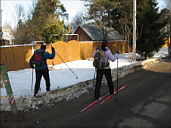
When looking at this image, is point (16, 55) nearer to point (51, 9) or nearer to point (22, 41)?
point (22, 41)

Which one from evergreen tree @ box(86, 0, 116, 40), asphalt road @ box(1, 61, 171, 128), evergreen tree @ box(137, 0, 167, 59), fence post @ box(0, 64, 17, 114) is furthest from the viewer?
evergreen tree @ box(86, 0, 116, 40)

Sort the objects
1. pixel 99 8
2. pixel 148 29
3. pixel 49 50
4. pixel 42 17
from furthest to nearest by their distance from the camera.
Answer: pixel 42 17 → pixel 99 8 → pixel 148 29 → pixel 49 50

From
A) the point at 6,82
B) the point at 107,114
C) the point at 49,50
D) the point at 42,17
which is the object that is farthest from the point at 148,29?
the point at 42,17

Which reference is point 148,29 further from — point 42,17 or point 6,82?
point 42,17

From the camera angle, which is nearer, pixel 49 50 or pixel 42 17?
pixel 49 50

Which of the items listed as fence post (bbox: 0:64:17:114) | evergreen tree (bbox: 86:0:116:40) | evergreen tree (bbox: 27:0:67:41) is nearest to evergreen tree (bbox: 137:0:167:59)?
evergreen tree (bbox: 86:0:116:40)

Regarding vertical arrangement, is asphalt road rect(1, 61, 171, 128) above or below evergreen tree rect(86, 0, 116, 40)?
below

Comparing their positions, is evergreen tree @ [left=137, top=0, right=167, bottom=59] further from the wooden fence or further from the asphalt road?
the asphalt road

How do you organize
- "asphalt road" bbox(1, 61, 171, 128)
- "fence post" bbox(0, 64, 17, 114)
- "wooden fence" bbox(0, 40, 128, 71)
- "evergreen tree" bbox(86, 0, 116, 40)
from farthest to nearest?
"evergreen tree" bbox(86, 0, 116, 40) < "wooden fence" bbox(0, 40, 128, 71) < "fence post" bbox(0, 64, 17, 114) < "asphalt road" bbox(1, 61, 171, 128)

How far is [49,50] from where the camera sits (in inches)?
500

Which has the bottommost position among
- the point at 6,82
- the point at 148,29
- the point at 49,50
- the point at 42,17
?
the point at 6,82

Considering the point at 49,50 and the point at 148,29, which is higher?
the point at 148,29

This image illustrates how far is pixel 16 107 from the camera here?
186 inches

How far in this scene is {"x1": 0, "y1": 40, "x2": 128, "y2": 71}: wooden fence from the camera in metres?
10.5
